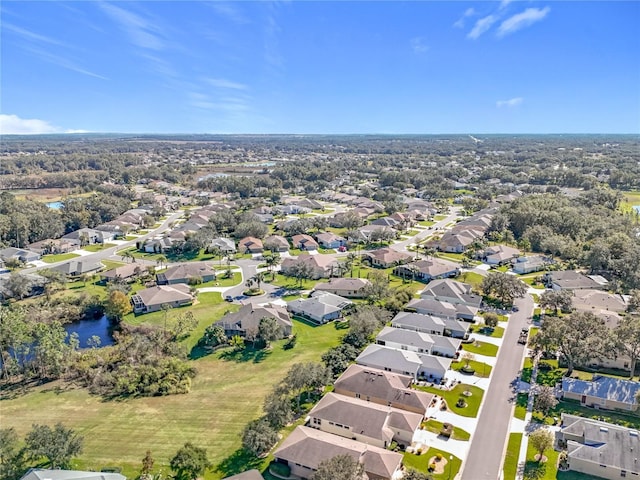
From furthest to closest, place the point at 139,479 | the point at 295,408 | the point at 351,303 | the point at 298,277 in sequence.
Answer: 1. the point at 298,277
2. the point at 351,303
3. the point at 295,408
4. the point at 139,479

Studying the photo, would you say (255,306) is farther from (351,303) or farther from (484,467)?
(484,467)

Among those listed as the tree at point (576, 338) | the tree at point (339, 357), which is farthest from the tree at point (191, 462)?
the tree at point (576, 338)

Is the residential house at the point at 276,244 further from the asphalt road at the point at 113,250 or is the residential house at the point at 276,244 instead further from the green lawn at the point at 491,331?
the green lawn at the point at 491,331

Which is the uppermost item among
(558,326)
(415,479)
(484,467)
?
(558,326)

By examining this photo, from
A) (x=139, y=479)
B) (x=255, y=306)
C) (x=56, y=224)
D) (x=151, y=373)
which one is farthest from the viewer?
(x=56, y=224)

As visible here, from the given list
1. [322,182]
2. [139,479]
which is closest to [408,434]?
[139,479]

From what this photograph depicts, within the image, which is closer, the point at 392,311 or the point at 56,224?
Answer: the point at 392,311

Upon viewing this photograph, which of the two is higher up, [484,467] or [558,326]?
[558,326]
